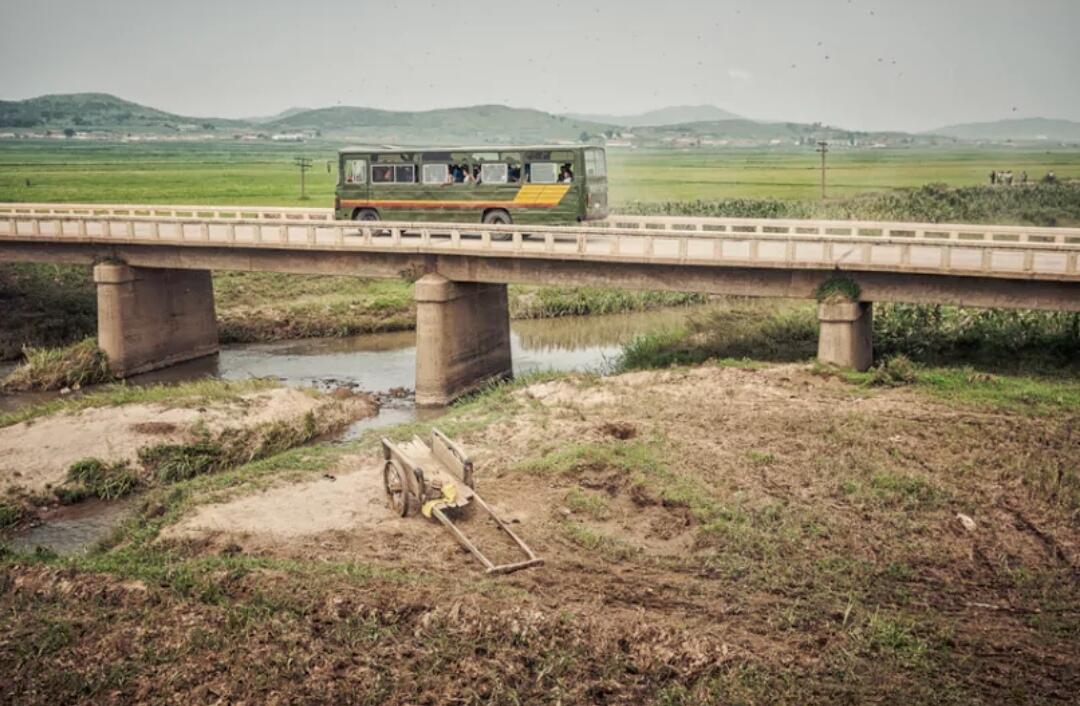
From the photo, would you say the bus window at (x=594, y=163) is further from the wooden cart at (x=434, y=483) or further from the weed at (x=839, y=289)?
the wooden cart at (x=434, y=483)

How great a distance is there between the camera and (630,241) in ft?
104

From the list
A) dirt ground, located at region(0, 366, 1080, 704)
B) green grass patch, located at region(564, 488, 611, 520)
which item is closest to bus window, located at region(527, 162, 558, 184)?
dirt ground, located at region(0, 366, 1080, 704)

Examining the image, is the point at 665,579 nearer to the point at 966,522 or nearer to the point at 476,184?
the point at 966,522

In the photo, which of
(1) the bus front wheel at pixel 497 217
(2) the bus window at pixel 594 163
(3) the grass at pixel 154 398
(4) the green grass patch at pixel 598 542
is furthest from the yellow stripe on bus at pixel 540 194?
(4) the green grass patch at pixel 598 542

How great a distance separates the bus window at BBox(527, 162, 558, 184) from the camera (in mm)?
33312

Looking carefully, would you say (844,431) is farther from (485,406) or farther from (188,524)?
(188,524)

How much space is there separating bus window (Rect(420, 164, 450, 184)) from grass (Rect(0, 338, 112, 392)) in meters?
13.9

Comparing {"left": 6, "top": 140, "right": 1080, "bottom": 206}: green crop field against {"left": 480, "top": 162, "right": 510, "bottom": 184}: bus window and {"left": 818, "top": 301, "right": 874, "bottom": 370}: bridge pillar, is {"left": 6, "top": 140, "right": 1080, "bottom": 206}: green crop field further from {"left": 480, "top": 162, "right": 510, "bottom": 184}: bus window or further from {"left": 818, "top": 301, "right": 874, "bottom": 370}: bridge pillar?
{"left": 818, "top": 301, "right": 874, "bottom": 370}: bridge pillar

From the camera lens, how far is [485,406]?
2873cm

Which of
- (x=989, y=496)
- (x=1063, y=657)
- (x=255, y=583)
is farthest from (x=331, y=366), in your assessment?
(x=1063, y=657)

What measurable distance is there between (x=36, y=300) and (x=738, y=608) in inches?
1608

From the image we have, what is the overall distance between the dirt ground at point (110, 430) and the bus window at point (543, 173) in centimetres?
966

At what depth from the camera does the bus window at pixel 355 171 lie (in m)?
36.7

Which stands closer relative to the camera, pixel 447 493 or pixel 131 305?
pixel 447 493
